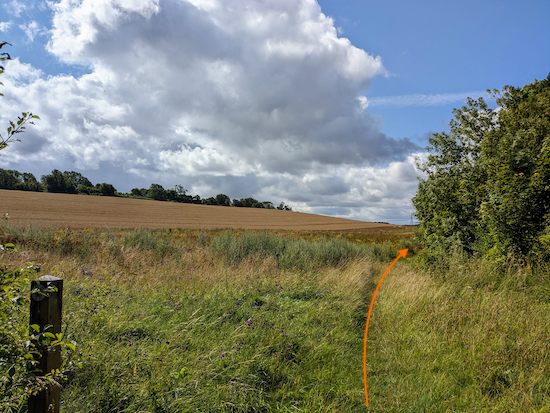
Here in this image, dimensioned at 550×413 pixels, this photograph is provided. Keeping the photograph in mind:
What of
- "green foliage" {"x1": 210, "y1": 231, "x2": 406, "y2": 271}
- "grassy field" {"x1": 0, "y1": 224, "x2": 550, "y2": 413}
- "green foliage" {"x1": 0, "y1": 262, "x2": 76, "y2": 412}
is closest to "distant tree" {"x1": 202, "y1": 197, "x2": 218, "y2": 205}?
"green foliage" {"x1": 210, "y1": 231, "x2": 406, "y2": 271}

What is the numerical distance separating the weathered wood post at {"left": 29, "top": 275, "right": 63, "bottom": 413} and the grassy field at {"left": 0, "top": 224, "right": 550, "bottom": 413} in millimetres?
487

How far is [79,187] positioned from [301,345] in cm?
7892

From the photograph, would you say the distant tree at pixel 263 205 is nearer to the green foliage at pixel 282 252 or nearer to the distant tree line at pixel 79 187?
the distant tree line at pixel 79 187

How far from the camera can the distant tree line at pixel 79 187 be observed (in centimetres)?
6309

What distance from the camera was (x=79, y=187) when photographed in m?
70.2

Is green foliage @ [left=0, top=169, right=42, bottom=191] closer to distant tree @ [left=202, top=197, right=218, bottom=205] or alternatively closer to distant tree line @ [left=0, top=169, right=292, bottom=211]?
distant tree line @ [left=0, top=169, right=292, bottom=211]

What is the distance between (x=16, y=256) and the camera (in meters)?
9.66

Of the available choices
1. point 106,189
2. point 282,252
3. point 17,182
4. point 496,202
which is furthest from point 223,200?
point 496,202

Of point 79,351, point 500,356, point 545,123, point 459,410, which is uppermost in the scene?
point 545,123

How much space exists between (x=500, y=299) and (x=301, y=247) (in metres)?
9.87

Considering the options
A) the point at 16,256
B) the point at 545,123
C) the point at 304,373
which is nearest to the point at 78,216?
the point at 16,256

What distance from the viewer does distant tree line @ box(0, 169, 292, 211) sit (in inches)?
2484

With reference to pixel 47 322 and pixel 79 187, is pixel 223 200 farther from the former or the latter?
pixel 47 322

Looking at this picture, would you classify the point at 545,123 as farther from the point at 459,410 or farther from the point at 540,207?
the point at 459,410
